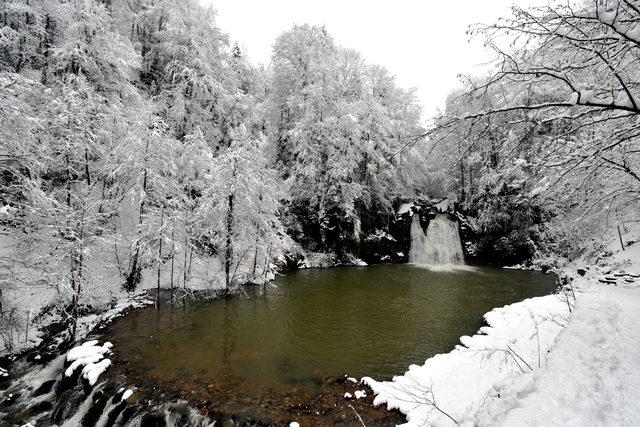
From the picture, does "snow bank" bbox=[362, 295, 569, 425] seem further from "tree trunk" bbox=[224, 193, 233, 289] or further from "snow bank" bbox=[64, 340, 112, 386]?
"tree trunk" bbox=[224, 193, 233, 289]

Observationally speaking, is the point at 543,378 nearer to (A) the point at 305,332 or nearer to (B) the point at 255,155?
(A) the point at 305,332

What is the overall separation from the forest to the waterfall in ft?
2.36

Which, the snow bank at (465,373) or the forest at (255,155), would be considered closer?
the forest at (255,155)

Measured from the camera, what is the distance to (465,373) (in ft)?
20.5

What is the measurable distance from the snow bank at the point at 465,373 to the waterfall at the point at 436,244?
1329 cm

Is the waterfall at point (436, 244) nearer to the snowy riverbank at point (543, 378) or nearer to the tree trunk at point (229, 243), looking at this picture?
the snowy riverbank at point (543, 378)

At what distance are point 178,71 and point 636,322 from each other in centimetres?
2099

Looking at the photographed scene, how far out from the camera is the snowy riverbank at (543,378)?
2.71 meters

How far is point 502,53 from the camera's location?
3.24 m

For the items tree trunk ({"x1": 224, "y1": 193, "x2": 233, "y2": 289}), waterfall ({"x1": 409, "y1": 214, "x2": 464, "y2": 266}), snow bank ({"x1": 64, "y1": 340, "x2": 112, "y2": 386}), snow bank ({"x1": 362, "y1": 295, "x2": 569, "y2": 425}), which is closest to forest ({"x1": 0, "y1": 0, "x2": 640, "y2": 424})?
tree trunk ({"x1": 224, "y1": 193, "x2": 233, "y2": 289})

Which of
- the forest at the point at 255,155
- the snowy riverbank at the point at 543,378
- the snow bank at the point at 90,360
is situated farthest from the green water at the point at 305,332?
the forest at the point at 255,155

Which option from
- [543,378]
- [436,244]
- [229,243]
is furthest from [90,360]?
[436,244]

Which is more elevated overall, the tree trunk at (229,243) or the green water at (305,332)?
the tree trunk at (229,243)

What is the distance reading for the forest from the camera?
146 inches
